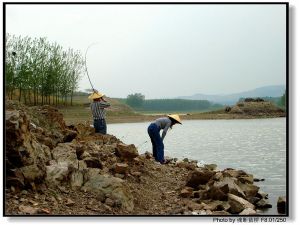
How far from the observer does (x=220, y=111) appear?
54906 millimetres


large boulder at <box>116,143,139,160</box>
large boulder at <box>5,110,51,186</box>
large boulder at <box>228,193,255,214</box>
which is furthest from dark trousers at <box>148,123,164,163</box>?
large boulder at <box>5,110,51,186</box>

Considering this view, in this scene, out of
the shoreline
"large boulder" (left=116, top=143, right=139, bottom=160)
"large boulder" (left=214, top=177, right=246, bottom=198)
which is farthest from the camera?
the shoreline

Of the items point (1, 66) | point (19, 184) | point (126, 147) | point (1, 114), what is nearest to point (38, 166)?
point (19, 184)

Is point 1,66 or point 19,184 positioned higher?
point 1,66

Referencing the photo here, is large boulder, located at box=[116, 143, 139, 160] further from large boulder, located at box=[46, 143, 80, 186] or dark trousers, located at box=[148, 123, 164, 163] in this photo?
dark trousers, located at box=[148, 123, 164, 163]

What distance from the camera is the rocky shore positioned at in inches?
265

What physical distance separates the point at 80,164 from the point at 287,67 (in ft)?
12.7

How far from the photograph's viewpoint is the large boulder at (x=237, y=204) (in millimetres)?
7879

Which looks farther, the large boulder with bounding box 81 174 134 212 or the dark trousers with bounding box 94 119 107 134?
the dark trousers with bounding box 94 119 107 134

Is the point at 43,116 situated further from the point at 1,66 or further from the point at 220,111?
the point at 220,111

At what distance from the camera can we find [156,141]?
11.5 m

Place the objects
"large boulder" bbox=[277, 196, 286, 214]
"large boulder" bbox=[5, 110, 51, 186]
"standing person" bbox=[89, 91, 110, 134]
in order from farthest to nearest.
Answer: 1. "standing person" bbox=[89, 91, 110, 134]
2. "large boulder" bbox=[277, 196, 286, 214]
3. "large boulder" bbox=[5, 110, 51, 186]

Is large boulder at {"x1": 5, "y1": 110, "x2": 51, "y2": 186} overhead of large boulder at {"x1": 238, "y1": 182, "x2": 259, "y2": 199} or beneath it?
overhead

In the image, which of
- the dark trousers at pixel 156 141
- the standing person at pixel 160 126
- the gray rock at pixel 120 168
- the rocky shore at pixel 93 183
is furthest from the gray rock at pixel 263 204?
the dark trousers at pixel 156 141
